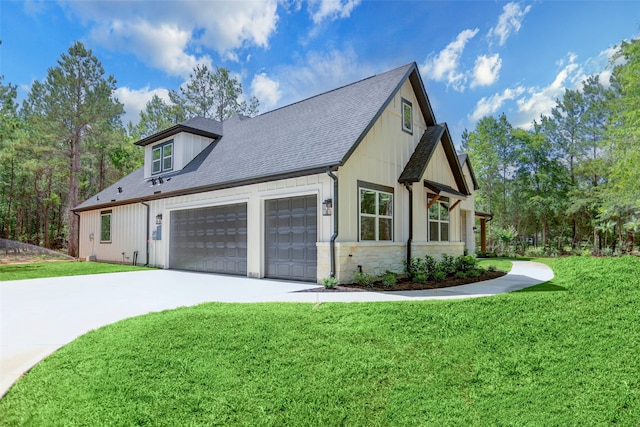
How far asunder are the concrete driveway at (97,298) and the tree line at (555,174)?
19.7 metres

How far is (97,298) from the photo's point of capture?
Answer: 7.34m

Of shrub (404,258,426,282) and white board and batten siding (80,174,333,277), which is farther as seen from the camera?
shrub (404,258,426,282)

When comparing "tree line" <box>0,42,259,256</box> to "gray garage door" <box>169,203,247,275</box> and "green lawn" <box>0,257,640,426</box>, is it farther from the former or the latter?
"green lawn" <box>0,257,640,426</box>

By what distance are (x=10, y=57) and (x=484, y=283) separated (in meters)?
25.8

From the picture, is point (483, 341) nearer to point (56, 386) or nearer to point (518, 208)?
point (56, 386)

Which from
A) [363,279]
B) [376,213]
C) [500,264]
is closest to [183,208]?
[376,213]

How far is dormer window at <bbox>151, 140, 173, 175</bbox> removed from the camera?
16.2 metres

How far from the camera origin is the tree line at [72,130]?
77.2 feet

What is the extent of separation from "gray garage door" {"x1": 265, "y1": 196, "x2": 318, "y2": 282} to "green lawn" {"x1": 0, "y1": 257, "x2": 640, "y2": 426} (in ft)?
14.8

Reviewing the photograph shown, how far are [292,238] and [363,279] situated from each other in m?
2.41

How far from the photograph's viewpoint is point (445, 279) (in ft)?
31.9

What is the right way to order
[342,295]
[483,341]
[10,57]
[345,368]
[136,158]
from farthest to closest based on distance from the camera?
1. [136,158]
2. [10,57]
3. [342,295]
4. [483,341]
5. [345,368]

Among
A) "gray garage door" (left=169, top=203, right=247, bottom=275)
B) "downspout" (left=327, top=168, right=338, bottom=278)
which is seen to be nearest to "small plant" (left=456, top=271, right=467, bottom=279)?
"downspout" (left=327, top=168, right=338, bottom=278)

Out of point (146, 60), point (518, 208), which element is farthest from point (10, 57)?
point (518, 208)
